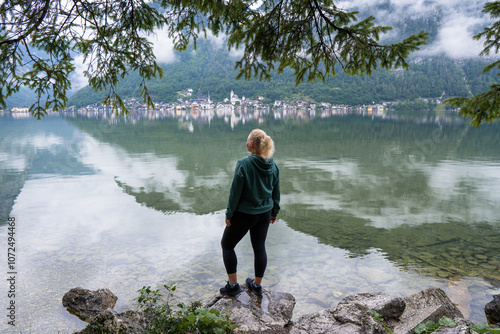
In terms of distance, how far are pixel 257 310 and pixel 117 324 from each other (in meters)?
1.66

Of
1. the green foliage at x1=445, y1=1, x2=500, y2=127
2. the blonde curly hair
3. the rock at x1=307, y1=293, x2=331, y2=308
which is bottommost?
the rock at x1=307, y1=293, x2=331, y2=308

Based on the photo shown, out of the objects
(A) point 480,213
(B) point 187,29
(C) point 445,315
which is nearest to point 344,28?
(B) point 187,29

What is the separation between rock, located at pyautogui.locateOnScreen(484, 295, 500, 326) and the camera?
4.44 m

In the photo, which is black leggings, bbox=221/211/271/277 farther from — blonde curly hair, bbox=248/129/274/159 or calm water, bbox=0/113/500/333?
calm water, bbox=0/113/500/333

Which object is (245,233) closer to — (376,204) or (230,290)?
(230,290)

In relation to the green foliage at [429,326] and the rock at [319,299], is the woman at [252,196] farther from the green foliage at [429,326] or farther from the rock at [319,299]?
the green foliage at [429,326]

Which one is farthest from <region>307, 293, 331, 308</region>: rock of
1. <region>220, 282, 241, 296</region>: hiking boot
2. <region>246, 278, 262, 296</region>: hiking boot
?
<region>220, 282, 241, 296</region>: hiking boot

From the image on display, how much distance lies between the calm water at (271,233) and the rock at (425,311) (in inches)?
39.3

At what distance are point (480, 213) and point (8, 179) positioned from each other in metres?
19.1

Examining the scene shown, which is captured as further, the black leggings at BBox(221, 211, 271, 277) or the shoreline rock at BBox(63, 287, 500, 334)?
the black leggings at BBox(221, 211, 271, 277)

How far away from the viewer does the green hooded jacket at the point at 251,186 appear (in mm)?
3773

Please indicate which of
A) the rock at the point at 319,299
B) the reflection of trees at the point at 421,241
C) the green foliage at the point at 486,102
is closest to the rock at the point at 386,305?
the rock at the point at 319,299

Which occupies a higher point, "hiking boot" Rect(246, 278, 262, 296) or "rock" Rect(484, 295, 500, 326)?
"hiking boot" Rect(246, 278, 262, 296)

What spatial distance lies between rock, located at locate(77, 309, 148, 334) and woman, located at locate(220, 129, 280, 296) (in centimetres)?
115
